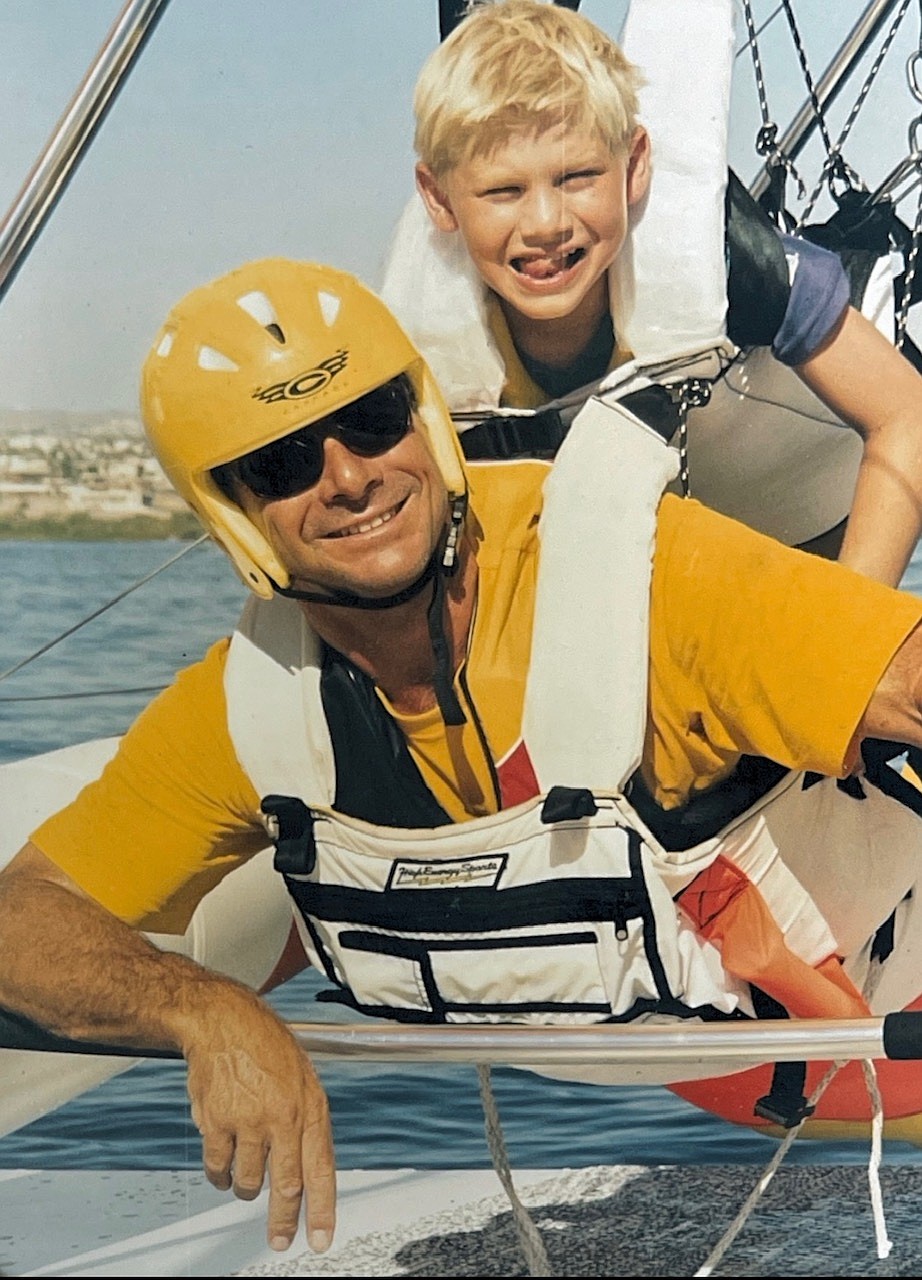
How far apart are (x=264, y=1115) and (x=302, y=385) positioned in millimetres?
803

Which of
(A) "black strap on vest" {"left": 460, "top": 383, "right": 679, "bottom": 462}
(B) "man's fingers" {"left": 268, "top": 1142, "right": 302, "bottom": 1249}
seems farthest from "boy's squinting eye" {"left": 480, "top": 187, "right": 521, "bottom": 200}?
(B) "man's fingers" {"left": 268, "top": 1142, "right": 302, "bottom": 1249}

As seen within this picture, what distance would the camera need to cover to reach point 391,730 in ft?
6.27

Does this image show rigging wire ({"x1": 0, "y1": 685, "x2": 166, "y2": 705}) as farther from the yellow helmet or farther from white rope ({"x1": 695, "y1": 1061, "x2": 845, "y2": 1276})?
white rope ({"x1": 695, "y1": 1061, "x2": 845, "y2": 1276})

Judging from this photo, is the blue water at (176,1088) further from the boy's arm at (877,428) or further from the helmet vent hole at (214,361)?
the boy's arm at (877,428)

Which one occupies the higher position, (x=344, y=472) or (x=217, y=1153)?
(x=344, y=472)

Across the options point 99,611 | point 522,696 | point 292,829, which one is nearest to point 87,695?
point 99,611

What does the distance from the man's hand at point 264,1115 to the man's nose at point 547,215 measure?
940 mm

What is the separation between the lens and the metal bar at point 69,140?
6.49 feet

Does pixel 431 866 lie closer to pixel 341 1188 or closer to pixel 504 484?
pixel 504 484

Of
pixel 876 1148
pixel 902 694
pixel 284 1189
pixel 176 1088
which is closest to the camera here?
pixel 902 694

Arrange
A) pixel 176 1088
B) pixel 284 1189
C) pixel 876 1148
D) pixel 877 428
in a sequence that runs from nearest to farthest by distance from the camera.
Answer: pixel 284 1189 → pixel 877 428 → pixel 876 1148 → pixel 176 1088

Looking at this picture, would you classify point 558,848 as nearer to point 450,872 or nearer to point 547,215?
point 450,872

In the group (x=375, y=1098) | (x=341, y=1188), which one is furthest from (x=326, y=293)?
(x=341, y=1188)

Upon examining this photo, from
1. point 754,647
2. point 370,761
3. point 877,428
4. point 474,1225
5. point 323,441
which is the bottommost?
point 474,1225
